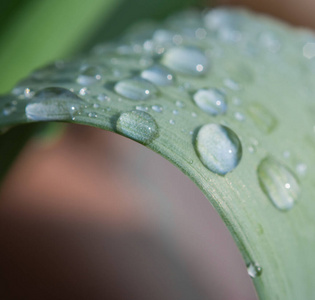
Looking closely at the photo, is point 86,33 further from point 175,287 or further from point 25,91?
point 175,287

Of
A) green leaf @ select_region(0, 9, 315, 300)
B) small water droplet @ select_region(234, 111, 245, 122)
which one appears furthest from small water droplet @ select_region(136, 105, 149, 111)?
small water droplet @ select_region(234, 111, 245, 122)

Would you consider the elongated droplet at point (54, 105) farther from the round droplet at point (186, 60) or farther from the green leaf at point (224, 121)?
the round droplet at point (186, 60)

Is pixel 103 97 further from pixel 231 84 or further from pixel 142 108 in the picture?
pixel 231 84

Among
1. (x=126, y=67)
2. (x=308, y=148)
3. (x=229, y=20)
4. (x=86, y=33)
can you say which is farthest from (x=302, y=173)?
(x=86, y=33)

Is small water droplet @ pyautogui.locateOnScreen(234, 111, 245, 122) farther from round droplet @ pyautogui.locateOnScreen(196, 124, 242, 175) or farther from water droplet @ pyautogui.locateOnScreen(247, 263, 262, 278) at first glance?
water droplet @ pyautogui.locateOnScreen(247, 263, 262, 278)

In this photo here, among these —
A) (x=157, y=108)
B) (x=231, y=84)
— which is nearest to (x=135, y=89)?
(x=157, y=108)

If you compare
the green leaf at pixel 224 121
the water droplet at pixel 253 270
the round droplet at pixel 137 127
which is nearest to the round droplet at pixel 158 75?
the green leaf at pixel 224 121
